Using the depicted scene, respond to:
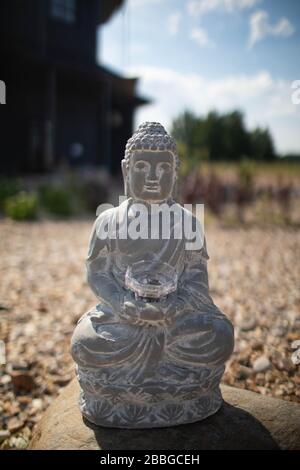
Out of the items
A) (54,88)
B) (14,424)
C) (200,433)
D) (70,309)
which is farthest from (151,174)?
(54,88)

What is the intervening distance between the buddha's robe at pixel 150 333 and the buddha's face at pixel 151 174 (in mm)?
199

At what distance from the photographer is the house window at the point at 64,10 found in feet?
49.6

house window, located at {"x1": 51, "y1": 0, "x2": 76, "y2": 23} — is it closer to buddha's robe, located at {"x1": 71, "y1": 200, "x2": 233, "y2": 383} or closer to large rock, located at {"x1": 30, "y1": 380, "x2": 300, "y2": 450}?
buddha's robe, located at {"x1": 71, "y1": 200, "x2": 233, "y2": 383}

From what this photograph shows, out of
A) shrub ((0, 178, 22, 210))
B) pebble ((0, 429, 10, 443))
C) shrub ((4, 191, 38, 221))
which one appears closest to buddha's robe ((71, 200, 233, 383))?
pebble ((0, 429, 10, 443))

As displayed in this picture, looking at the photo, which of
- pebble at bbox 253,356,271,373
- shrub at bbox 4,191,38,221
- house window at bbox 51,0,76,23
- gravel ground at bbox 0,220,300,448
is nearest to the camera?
gravel ground at bbox 0,220,300,448

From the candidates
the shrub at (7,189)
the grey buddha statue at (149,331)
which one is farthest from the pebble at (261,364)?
the shrub at (7,189)

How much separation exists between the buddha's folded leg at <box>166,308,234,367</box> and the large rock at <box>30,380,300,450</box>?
0.34 metres

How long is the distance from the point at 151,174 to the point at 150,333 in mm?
866

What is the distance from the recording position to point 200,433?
2258 mm

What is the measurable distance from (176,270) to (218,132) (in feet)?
19.5

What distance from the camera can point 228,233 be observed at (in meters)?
10.2

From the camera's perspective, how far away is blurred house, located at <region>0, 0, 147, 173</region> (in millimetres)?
14414

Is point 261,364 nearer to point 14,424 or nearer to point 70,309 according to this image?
point 14,424

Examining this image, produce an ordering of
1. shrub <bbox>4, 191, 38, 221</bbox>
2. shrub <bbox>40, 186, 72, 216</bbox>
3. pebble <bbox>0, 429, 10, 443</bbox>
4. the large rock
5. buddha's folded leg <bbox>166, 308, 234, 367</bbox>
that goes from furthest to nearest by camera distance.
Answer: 1. shrub <bbox>40, 186, 72, 216</bbox>
2. shrub <bbox>4, 191, 38, 221</bbox>
3. pebble <bbox>0, 429, 10, 443</bbox>
4. buddha's folded leg <bbox>166, 308, 234, 367</bbox>
5. the large rock
